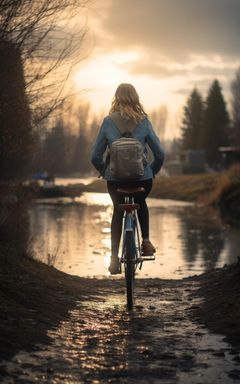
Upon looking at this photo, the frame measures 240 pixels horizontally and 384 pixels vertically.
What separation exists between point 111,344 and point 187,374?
0.91 meters

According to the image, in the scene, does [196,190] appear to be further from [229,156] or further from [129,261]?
[129,261]

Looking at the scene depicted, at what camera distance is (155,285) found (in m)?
9.93

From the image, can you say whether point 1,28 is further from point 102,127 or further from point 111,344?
point 111,344

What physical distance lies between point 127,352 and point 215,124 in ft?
322

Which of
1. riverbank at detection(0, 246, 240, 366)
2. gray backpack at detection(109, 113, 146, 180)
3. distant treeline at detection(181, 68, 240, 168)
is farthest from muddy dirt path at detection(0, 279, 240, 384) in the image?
distant treeline at detection(181, 68, 240, 168)

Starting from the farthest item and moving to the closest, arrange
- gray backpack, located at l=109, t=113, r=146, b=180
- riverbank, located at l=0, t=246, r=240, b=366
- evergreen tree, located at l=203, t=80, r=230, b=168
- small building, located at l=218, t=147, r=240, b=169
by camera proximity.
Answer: evergreen tree, located at l=203, t=80, r=230, b=168
small building, located at l=218, t=147, r=240, b=169
gray backpack, located at l=109, t=113, r=146, b=180
riverbank, located at l=0, t=246, r=240, b=366

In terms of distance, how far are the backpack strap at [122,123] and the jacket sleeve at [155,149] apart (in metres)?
0.19

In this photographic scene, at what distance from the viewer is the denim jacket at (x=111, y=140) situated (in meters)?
7.11

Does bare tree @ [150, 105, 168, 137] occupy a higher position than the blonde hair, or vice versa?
bare tree @ [150, 105, 168, 137]

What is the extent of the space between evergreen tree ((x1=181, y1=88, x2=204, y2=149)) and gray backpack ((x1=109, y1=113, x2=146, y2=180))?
10269 cm

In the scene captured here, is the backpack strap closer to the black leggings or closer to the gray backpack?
the gray backpack

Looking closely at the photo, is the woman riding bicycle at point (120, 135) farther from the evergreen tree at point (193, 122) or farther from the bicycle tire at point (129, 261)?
the evergreen tree at point (193, 122)

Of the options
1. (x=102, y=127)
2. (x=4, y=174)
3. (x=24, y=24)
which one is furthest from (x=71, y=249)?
(x=102, y=127)

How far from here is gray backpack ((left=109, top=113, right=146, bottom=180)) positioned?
6859mm
